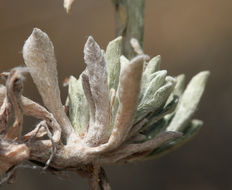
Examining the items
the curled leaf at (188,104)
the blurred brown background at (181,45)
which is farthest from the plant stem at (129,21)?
the blurred brown background at (181,45)

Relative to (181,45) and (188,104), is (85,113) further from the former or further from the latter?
(181,45)

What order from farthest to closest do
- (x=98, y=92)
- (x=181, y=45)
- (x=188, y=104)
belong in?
(x=181, y=45), (x=188, y=104), (x=98, y=92)

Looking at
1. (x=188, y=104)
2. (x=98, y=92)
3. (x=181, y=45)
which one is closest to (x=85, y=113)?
(x=98, y=92)

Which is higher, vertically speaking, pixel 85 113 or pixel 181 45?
pixel 181 45

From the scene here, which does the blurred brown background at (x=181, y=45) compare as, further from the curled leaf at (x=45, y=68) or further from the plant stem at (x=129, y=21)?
the curled leaf at (x=45, y=68)

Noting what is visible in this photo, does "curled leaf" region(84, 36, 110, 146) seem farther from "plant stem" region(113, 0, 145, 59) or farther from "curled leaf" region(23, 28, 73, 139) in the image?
"plant stem" region(113, 0, 145, 59)

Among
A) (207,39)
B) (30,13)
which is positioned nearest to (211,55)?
(207,39)
